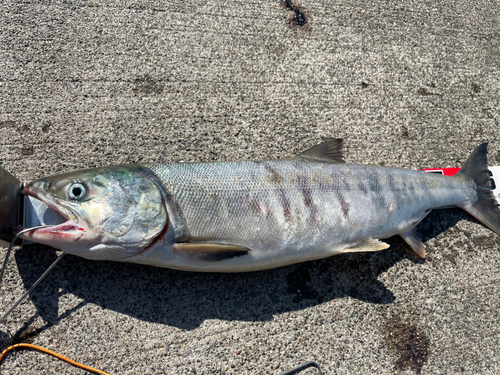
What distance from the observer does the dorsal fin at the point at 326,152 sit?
288 cm

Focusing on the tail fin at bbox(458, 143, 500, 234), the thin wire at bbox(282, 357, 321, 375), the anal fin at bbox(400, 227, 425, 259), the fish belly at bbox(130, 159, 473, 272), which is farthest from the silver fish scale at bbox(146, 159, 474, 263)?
the thin wire at bbox(282, 357, 321, 375)

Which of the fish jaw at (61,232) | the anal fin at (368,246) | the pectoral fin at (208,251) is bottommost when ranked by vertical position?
the anal fin at (368,246)

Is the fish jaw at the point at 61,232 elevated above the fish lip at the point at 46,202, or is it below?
below

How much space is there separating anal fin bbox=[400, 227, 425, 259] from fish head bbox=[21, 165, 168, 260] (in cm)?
207

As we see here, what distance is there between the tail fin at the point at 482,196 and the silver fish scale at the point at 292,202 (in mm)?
592

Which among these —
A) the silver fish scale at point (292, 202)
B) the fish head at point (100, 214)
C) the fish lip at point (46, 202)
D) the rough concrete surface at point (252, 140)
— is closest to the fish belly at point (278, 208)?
the silver fish scale at point (292, 202)

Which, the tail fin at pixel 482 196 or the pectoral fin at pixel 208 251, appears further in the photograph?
the tail fin at pixel 482 196

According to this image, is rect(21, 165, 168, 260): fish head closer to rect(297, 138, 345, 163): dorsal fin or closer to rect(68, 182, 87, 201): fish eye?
rect(68, 182, 87, 201): fish eye

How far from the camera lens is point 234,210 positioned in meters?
2.37

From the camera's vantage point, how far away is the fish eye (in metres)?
2.17

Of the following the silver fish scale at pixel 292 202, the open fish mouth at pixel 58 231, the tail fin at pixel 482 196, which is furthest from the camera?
the tail fin at pixel 482 196

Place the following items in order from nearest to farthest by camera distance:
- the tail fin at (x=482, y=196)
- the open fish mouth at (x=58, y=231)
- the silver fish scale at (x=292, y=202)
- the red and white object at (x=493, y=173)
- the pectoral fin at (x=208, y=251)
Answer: the open fish mouth at (x=58, y=231)
the pectoral fin at (x=208, y=251)
the silver fish scale at (x=292, y=202)
the tail fin at (x=482, y=196)
the red and white object at (x=493, y=173)

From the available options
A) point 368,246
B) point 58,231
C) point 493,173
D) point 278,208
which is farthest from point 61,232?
point 493,173

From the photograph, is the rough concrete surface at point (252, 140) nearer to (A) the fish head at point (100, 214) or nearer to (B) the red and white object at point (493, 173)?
(B) the red and white object at point (493, 173)
